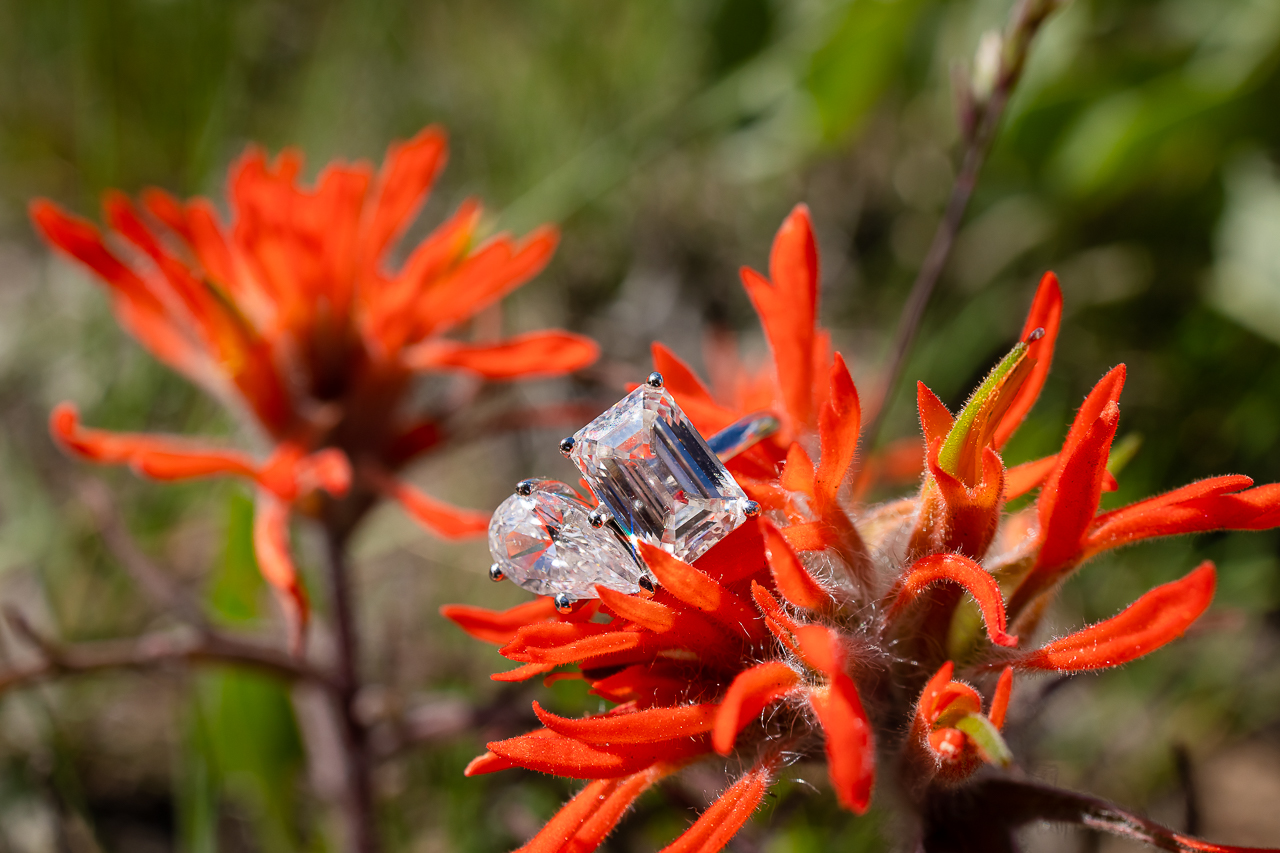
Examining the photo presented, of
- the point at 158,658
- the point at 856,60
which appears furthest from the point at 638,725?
the point at 856,60

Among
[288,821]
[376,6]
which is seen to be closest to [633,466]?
[288,821]

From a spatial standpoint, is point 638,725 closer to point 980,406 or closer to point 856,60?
point 980,406

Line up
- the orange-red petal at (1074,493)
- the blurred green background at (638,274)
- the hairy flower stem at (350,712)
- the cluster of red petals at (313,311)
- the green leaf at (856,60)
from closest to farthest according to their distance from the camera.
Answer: the orange-red petal at (1074,493)
the cluster of red petals at (313,311)
the hairy flower stem at (350,712)
the blurred green background at (638,274)
the green leaf at (856,60)

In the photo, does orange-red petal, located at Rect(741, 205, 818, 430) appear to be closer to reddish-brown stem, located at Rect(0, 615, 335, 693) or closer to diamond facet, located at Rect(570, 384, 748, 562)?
diamond facet, located at Rect(570, 384, 748, 562)

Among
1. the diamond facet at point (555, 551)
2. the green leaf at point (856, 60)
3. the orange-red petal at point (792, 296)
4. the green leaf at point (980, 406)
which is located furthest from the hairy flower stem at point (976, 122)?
the green leaf at point (856, 60)

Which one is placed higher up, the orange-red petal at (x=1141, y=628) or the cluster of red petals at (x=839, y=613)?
the cluster of red petals at (x=839, y=613)

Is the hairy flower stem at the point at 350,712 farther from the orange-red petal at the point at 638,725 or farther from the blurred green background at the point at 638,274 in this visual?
the orange-red petal at the point at 638,725

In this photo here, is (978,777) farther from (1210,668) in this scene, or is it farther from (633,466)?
(1210,668)
